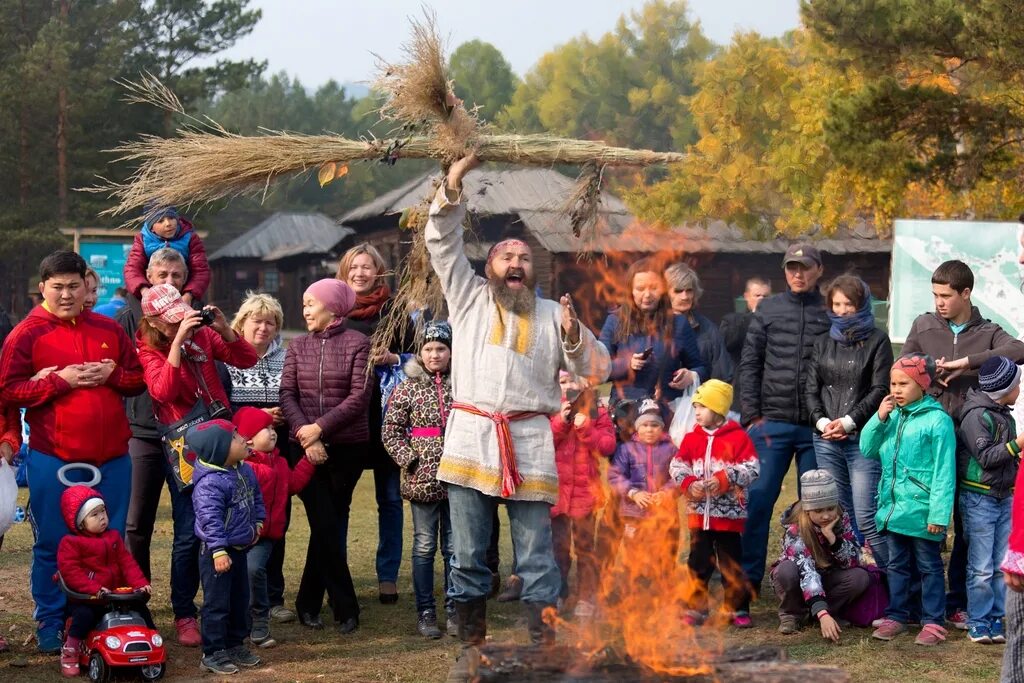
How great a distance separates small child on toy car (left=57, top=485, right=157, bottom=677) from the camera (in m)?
6.06

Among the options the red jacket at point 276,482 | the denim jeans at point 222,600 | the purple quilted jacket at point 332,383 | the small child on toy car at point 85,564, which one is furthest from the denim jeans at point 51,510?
the purple quilted jacket at point 332,383

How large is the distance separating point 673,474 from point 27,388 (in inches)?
138

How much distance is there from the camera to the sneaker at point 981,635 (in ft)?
21.9

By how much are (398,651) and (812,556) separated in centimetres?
239

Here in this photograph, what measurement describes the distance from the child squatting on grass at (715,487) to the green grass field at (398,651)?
0.95ft

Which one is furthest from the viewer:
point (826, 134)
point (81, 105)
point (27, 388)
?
point (81, 105)

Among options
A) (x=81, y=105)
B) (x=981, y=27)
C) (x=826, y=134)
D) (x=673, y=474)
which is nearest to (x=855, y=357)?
(x=673, y=474)

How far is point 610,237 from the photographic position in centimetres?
664

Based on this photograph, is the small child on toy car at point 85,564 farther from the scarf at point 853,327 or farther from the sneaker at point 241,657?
the scarf at point 853,327

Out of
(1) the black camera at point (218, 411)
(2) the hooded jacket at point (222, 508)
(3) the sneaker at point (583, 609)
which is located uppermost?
(1) the black camera at point (218, 411)

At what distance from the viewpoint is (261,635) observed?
6.77m

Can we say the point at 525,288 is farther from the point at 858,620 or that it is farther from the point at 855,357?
the point at 858,620

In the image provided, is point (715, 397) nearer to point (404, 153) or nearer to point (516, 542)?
point (516, 542)

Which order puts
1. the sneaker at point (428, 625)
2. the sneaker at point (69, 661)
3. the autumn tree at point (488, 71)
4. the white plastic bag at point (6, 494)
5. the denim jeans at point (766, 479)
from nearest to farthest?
1. the sneaker at point (69, 661)
2. the white plastic bag at point (6, 494)
3. the sneaker at point (428, 625)
4. the denim jeans at point (766, 479)
5. the autumn tree at point (488, 71)
